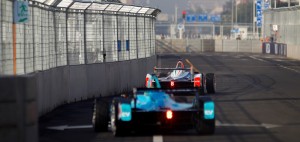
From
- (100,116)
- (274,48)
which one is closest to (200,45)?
(274,48)

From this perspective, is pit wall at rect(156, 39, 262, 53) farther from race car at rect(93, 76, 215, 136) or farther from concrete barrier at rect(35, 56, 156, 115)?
race car at rect(93, 76, 215, 136)

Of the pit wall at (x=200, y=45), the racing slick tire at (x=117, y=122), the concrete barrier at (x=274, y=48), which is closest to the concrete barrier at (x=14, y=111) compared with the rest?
the racing slick tire at (x=117, y=122)

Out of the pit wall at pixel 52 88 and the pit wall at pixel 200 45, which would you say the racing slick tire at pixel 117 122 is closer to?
the pit wall at pixel 52 88

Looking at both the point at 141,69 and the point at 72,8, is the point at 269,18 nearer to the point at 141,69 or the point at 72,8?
the point at 141,69

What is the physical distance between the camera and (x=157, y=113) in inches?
656

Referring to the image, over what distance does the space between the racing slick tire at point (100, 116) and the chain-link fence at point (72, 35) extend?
2.20 meters

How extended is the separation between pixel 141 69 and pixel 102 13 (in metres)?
5.48

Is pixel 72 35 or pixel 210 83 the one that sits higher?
pixel 72 35

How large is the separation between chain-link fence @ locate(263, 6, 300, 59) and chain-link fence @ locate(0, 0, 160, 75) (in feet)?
129

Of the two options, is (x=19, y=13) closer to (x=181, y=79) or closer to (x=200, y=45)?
(x=181, y=79)

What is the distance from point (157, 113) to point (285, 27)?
231 feet

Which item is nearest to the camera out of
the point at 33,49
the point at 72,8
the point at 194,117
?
the point at 194,117

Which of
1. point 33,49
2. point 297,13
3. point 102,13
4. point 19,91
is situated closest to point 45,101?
point 33,49

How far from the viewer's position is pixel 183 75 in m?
28.1
